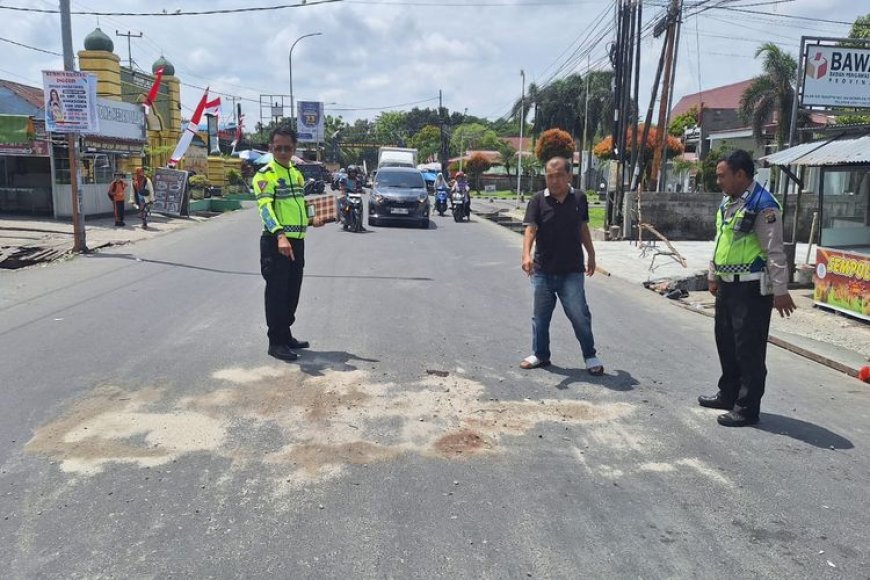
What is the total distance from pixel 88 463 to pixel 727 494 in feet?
11.4

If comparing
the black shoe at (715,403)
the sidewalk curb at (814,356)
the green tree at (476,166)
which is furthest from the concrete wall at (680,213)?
the green tree at (476,166)

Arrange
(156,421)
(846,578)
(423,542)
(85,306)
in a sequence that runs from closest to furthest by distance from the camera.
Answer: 1. (846,578)
2. (423,542)
3. (156,421)
4. (85,306)

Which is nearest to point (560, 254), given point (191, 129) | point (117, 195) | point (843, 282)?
point (843, 282)

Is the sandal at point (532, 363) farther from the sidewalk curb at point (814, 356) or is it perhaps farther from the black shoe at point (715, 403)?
the sidewalk curb at point (814, 356)

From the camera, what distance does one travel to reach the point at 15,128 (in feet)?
62.2

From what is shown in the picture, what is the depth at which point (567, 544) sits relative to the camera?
3240mm

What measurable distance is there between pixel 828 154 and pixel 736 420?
646cm

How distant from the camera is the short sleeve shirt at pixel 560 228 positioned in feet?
19.2

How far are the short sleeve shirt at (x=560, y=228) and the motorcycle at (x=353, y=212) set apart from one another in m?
13.8

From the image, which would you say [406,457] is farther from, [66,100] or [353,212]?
[353,212]

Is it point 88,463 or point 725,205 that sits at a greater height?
point 725,205

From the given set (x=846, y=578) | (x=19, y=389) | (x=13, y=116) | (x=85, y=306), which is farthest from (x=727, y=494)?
(x=13, y=116)

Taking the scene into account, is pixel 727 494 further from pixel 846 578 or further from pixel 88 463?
pixel 88 463

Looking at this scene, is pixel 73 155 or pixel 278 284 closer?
pixel 278 284
